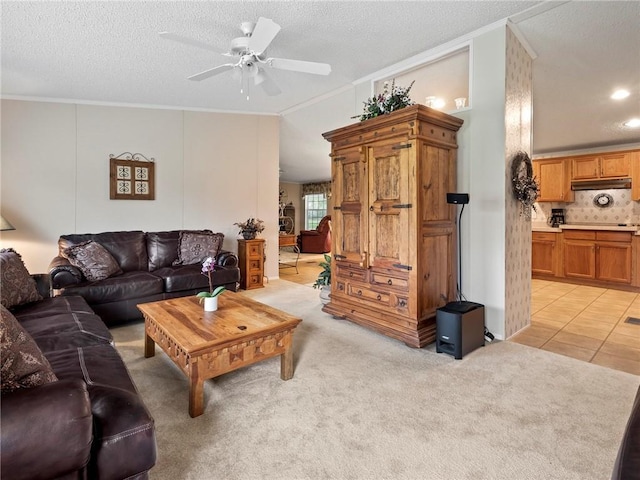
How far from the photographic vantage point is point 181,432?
5.93 ft

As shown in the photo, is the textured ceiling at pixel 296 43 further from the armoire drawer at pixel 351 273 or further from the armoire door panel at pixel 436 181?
the armoire drawer at pixel 351 273

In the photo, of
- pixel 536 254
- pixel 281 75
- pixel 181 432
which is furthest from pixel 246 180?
pixel 536 254

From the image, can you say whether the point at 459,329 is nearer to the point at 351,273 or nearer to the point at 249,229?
the point at 351,273

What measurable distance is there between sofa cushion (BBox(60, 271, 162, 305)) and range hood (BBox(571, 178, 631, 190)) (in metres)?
6.82

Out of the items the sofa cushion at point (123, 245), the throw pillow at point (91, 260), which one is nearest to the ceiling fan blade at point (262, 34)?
the throw pillow at point (91, 260)

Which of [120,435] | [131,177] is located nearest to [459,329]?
[120,435]

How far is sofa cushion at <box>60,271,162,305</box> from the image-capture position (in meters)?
3.35

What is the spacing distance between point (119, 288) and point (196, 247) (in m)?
1.16

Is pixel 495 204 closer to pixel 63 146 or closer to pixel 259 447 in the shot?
pixel 259 447

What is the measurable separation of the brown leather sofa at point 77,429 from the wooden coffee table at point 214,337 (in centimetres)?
41

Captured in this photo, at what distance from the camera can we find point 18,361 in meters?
1.10

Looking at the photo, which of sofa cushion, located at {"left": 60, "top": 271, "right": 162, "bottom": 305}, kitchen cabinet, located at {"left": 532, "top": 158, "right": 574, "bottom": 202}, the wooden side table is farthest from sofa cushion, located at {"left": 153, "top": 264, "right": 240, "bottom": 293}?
kitchen cabinet, located at {"left": 532, "top": 158, "right": 574, "bottom": 202}

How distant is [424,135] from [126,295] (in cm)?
325

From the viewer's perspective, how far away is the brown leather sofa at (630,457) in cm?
77
